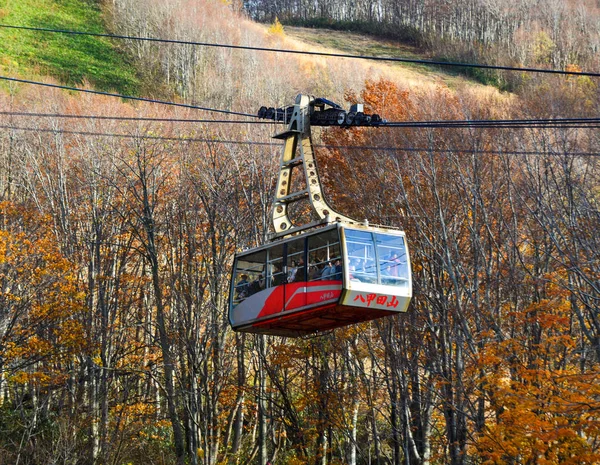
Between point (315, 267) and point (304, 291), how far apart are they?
616 millimetres

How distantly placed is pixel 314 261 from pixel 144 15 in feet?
199

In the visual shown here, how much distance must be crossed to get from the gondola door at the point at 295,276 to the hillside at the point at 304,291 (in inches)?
2.8

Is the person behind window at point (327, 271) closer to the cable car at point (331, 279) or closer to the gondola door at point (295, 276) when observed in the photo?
the cable car at point (331, 279)

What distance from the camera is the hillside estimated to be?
66.1 ft

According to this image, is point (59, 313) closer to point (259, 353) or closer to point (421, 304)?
point (259, 353)

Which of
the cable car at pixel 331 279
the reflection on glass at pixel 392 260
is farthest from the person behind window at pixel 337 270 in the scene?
the reflection on glass at pixel 392 260

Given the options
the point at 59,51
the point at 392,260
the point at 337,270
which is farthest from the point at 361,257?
the point at 59,51

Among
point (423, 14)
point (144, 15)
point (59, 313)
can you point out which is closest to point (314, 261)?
point (59, 313)

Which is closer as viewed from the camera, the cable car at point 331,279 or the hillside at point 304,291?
the cable car at point 331,279

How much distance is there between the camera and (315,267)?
678 inches

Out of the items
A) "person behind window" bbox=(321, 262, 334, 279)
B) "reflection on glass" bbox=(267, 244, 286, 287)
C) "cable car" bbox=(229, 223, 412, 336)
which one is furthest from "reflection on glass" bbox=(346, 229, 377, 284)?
"reflection on glass" bbox=(267, 244, 286, 287)

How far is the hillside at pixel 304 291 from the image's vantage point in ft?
66.1

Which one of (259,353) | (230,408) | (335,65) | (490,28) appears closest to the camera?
(259,353)

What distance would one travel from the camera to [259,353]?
29.0 m
